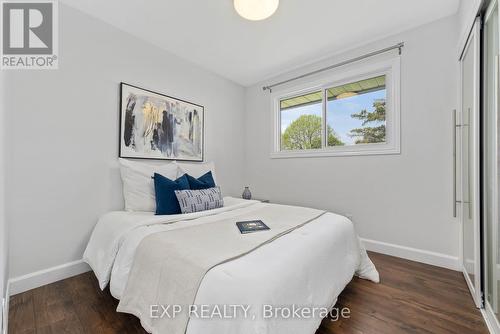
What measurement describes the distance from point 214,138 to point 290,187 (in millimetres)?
1407

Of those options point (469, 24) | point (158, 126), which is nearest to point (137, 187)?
point (158, 126)

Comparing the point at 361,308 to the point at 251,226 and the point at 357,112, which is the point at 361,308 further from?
the point at 357,112

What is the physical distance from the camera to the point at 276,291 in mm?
930

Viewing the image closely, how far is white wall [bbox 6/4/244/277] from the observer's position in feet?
5.87

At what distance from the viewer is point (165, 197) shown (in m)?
2.11

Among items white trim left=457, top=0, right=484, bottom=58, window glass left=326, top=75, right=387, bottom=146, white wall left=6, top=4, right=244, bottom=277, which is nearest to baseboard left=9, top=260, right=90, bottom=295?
white wall left=6, top=4, right=244, bottom=277

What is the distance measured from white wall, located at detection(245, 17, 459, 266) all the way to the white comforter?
87 cm

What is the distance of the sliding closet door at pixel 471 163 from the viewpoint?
62.7 inches

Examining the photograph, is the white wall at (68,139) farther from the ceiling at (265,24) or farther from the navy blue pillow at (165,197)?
the navy blue pillow at (165,197)

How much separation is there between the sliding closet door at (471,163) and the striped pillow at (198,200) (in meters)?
2.13

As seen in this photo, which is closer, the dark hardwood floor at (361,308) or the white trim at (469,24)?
the dark hardwood floor at (361,308)

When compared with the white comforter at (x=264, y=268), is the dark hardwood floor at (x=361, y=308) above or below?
below

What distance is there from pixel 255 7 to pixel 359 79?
5.74 feet

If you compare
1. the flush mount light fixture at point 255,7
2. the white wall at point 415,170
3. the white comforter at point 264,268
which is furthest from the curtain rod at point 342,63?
the white comforter at point 264,268
